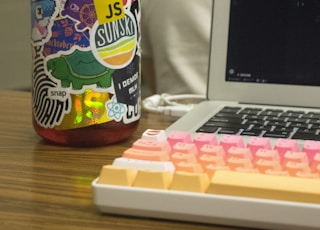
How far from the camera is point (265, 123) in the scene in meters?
0.67

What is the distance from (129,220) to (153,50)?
0.84 metres

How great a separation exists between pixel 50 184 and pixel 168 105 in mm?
344

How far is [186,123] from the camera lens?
0.67 meters

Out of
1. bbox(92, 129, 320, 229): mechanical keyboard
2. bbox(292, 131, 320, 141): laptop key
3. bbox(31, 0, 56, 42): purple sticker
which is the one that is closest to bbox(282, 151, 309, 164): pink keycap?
bbox(92, 129, 320, 229): mechanical keyboard

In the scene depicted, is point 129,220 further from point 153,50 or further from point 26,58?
point 26,58

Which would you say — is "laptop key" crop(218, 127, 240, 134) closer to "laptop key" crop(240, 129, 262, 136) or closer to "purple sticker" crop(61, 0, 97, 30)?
"laptop key" crop(240, 129, 262, 136)

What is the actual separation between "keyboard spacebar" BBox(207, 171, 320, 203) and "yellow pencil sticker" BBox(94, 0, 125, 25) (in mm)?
213

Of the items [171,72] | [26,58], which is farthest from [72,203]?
[26,58]

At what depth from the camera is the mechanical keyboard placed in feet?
1.39

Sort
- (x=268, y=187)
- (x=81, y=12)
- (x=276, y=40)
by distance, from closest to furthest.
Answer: (x=268, y=187)
(x=81, y=12)
(x=276, y=40)

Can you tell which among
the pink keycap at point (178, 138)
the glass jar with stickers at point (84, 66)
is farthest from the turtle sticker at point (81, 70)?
the pink keycap at point (178, 138)

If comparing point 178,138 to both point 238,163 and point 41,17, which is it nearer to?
point 238,163

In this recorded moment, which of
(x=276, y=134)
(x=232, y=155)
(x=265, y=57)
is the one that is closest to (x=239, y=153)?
(x=232, y=155)

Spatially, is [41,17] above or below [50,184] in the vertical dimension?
above
